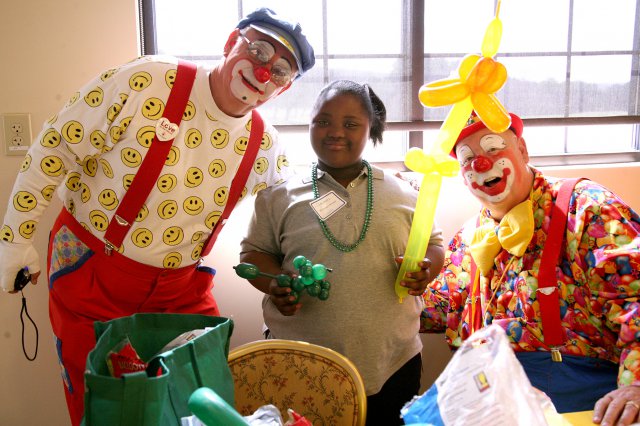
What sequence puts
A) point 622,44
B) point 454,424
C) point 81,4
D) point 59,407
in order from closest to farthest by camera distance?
point 454,424
point 81,4
point 59,407
point 622,44

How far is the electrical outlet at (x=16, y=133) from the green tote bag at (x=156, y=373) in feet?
3.63

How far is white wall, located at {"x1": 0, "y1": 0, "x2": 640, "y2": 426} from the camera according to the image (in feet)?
5.85

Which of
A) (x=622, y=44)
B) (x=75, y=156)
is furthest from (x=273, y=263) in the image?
(x=622, y=44)

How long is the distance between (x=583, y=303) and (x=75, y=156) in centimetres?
137

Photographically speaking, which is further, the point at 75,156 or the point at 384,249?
the point at 384,249

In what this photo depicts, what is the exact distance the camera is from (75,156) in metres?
1.42

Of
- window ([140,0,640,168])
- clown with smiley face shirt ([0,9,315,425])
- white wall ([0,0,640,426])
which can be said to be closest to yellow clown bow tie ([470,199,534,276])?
window ([140,0,640,168])

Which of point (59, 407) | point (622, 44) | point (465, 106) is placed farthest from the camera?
point (622, 44)

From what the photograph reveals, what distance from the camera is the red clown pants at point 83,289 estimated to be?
1.45m

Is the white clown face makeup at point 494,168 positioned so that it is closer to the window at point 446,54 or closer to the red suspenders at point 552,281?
the red suspenders at point 552,281

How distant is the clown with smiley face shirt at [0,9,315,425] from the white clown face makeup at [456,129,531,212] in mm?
532

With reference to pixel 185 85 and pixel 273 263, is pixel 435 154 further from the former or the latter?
pixel 185 85

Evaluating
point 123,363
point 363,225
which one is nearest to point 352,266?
point 363,225

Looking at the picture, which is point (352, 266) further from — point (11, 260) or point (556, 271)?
point (11, 260)
